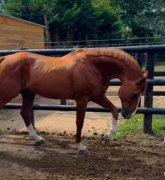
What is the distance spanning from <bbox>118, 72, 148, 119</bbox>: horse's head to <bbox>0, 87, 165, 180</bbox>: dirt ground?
565 millimetres

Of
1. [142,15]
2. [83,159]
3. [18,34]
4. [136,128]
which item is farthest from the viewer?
[142,15]

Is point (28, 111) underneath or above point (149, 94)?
underneath

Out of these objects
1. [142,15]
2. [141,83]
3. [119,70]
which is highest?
[142,15]

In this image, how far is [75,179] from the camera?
2.41 meters

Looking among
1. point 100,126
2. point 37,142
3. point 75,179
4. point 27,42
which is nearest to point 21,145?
point 37,142

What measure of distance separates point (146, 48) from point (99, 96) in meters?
1.08

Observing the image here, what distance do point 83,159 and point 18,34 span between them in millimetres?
6440

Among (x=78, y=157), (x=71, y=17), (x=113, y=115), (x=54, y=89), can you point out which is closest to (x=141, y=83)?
(x=113, y=115)

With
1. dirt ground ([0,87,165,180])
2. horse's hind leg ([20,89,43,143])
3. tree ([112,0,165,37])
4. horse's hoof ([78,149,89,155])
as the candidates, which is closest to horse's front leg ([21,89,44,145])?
horse's hind leg ([20,89,43,143])

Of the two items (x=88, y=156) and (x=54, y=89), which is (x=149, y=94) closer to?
(x=88, y=156)

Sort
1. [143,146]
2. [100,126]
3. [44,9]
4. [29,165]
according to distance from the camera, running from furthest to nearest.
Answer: [44,9], [100,126], [143,146], [29,165]

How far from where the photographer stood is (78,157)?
116 inches

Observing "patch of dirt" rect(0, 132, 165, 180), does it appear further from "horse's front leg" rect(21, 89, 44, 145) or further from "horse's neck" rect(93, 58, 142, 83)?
"horse's neck" rect(93, 58, 142, 83)

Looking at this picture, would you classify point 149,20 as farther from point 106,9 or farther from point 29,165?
point 29,165
